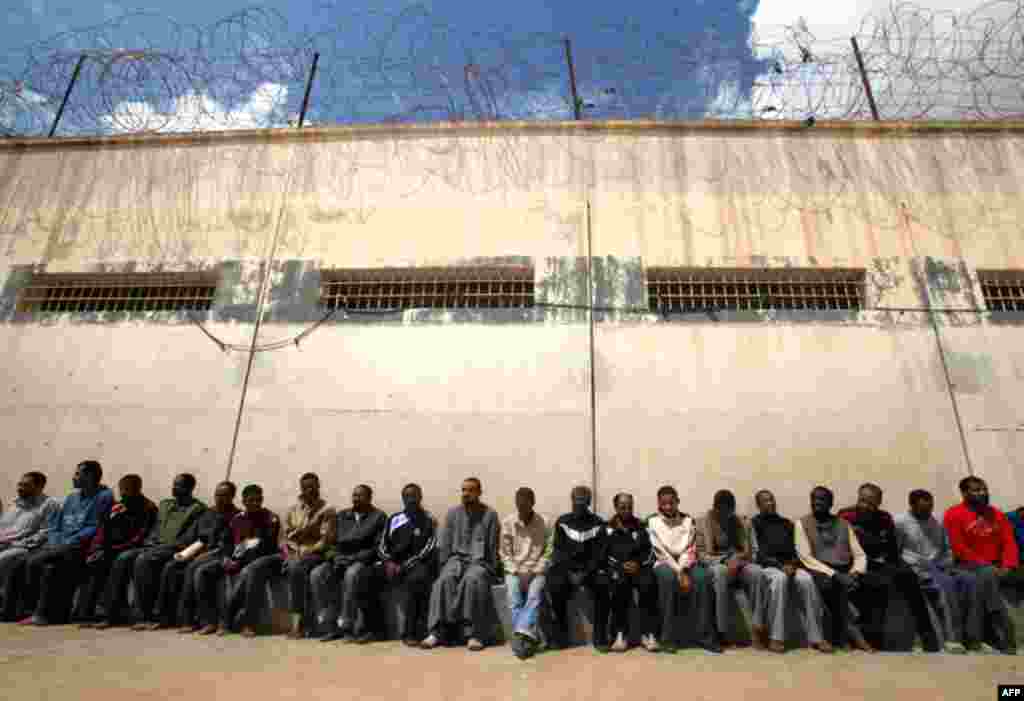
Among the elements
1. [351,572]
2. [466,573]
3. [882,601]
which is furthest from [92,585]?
[882,601]

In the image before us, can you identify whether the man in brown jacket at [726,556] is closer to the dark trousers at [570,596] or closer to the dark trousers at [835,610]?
the dark trousers at [835,610]

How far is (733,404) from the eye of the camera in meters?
5.66

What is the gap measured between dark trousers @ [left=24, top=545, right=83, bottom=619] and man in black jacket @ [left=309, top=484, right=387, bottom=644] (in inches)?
73.9

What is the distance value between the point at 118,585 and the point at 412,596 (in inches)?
86.9

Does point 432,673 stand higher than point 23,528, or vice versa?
point 23,528

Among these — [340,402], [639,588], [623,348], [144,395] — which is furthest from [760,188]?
[144,395]

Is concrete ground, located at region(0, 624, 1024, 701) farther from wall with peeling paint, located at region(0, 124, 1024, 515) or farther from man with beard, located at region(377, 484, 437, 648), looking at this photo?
wall with peeling paint, located at region(0, 124, 1024, 515)

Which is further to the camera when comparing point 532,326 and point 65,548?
point 532,326

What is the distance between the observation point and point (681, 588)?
4.17 m

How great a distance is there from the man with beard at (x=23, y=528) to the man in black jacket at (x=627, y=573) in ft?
14.2

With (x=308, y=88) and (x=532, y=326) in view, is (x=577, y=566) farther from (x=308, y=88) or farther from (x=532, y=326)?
(x=308, y=88)

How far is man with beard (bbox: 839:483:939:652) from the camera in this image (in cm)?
410

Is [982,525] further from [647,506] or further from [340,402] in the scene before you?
[340,402]

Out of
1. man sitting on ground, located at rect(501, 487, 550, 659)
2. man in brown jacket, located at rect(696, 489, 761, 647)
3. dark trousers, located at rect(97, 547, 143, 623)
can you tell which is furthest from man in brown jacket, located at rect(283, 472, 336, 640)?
man in brown jacket, located at rect(696, 489, 761, 647)
